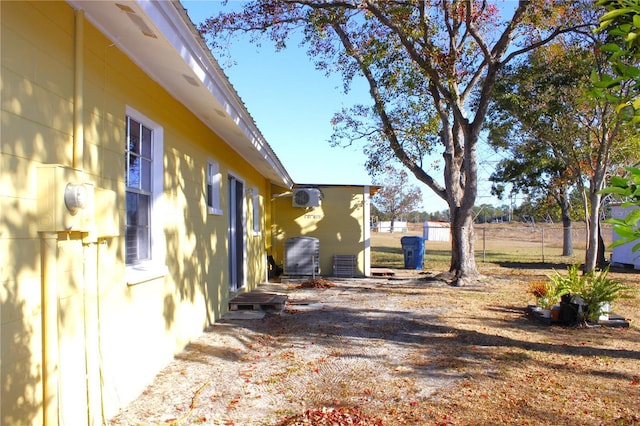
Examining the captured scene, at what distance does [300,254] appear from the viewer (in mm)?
15039

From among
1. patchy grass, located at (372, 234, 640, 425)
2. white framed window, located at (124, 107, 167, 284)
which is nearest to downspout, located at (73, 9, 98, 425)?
white framed window, located at (124, 107, 167, 284)

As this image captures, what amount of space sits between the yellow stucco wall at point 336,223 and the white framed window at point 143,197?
10504 mm

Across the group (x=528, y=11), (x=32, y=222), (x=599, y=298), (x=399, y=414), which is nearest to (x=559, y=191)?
(x=528, y=11)

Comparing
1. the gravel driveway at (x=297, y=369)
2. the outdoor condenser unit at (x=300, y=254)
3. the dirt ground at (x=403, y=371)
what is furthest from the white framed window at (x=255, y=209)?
the dirt ground at (x=403, y=371)

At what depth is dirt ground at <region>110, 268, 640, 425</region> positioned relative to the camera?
14.1ft

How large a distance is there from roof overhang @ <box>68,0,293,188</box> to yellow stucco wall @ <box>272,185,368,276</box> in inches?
331

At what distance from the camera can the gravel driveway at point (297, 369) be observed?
4.41 meters

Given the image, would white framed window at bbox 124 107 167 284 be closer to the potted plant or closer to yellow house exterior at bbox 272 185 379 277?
the potted plant

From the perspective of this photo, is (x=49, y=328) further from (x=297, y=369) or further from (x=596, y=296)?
(x=596, y=296)

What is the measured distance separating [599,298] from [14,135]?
26.7 ft

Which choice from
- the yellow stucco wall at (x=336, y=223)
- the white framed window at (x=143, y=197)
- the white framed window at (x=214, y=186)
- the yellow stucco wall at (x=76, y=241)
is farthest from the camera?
the yellow stucco wall at (x=336, y=223)

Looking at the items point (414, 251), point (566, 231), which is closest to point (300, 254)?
point (414, 251)

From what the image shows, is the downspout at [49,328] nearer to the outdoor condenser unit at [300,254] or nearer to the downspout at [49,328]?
the downspout at [49,328]

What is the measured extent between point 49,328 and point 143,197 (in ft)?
7.58
